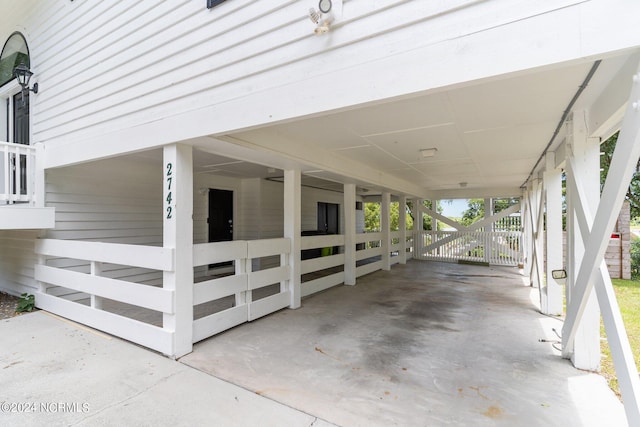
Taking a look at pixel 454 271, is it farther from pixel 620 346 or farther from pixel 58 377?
Result: pixel 58 377

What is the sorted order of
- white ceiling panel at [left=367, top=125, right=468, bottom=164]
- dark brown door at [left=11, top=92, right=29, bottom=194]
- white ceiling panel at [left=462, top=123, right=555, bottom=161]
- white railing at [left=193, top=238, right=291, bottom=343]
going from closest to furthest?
white railing at [left=193, top=238, right=291, bottom=343] < white ceiling panel at [left=462, top=123, right=555, bottom=161] < white ceiling panel at [left=367, top=125, right=468, bottom=164] < dark brown door at [left=11, top=92, right=29, bottom=194]

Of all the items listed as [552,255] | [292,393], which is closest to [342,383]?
[292,393]

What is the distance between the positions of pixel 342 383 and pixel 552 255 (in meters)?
3.37

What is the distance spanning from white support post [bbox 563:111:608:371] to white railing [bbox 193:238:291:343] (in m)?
3.39

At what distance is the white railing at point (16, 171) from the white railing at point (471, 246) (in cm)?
1038

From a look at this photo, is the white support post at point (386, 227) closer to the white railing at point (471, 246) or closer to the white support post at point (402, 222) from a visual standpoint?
the white support post at point (402, 222)

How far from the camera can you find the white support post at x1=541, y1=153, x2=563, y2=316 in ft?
13.5

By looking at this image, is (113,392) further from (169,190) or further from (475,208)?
(475,208)

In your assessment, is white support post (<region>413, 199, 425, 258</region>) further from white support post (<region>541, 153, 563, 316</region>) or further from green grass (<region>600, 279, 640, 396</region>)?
white support post (<region>541, 153, 563, 316</region>)

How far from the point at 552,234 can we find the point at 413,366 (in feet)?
9.29

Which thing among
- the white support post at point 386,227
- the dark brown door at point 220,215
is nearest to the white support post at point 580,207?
the white support post at point 386,227

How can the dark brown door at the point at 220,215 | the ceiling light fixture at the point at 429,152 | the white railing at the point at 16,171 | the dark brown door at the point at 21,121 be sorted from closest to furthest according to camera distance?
the white railing at the point at 16,171, the ceiling light fixture at the point at 429,152, the dark brown door at the point at 21,121, the dark brown door at the point at 220,215

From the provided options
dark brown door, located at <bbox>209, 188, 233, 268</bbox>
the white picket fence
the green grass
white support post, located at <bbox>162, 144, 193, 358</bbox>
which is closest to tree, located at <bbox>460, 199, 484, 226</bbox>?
the green grass

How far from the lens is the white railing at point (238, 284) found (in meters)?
3.44
